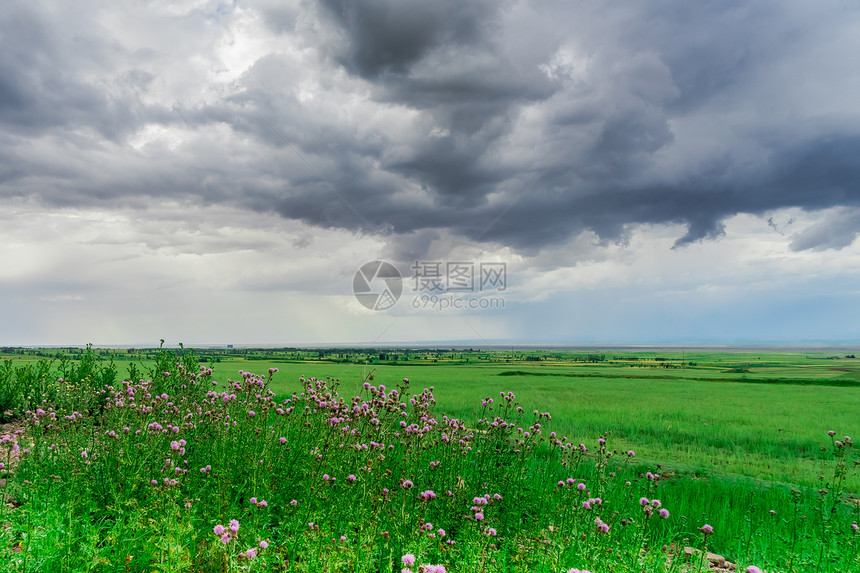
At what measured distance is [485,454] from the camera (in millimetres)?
6789

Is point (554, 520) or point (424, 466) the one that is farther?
point (424, 466)

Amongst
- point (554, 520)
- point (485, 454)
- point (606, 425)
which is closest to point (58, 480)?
point (485, 454)

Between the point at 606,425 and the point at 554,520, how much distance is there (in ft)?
35.0

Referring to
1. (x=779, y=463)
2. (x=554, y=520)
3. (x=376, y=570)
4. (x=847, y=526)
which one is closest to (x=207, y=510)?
(x=376, y=570)

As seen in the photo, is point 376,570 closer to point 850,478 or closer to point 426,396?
point 426,396

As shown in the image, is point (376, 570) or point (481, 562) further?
point (481, 562)

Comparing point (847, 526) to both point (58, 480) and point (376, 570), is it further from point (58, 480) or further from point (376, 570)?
point (58, 480)

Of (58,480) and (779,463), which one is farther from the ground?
(58,480)

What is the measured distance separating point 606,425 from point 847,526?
29.6 feet

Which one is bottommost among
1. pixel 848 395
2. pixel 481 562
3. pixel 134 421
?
pixel 848 395

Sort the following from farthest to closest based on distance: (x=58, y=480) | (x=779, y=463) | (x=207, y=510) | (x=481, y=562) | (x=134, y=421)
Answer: (x=779, y=463) → (x=134, y=421) → (x=58, y=480) → (x=207, y=510) → (x=481, y=562)

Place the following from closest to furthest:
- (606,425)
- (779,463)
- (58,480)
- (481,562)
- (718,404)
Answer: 1. (481,562)
2. (58,480)
3. (779,463)
4. (606,425)
5. (718,404)

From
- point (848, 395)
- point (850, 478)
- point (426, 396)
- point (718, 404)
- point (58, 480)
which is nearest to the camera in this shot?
point (58, 480)

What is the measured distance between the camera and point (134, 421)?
20.5ft
